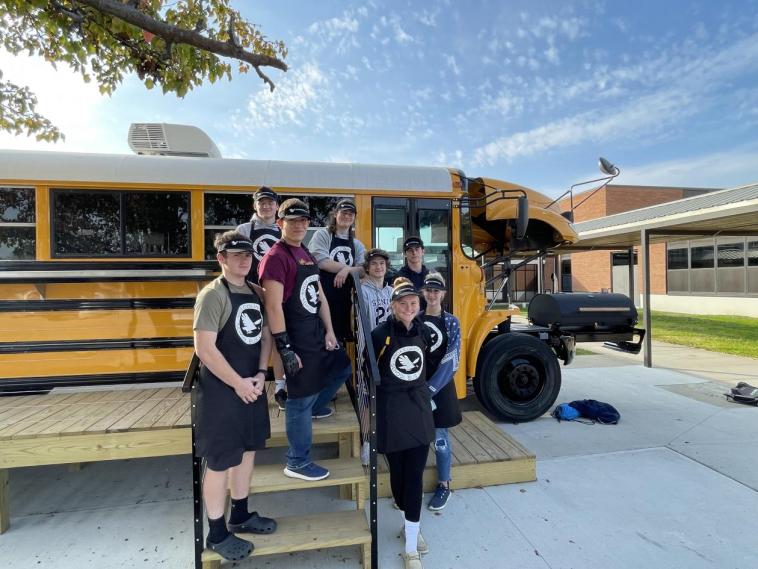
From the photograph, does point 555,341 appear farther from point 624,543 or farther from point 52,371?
point 52,371

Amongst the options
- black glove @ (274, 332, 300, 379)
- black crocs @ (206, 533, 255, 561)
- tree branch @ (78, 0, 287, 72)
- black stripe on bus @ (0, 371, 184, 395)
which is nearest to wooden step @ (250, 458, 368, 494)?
black crocs @ (206, 533, 255, 561)

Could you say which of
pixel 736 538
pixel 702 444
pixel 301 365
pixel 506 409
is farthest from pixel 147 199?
pixel 702 444

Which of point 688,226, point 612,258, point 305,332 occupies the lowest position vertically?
point 305,332

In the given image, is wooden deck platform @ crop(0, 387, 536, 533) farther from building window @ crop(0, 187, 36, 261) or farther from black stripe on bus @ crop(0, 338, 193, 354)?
building window @ crop(0, 187, 36, 261)

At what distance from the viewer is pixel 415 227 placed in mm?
3824

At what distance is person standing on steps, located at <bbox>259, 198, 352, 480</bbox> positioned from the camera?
7.46ft

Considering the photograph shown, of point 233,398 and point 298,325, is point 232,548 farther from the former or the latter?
point 298,325

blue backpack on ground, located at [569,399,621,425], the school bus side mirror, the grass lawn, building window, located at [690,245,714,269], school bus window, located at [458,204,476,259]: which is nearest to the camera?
the school bus side mirror

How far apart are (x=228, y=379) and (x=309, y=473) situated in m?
0.87

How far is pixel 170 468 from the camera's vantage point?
3.60 metres

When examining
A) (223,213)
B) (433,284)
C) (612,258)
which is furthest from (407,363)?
(612,258)

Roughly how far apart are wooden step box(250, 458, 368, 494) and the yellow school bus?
1431 millimetres

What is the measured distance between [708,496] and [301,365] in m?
3.26

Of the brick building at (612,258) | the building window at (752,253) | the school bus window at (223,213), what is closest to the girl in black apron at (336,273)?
the school bus window at (223,213)
